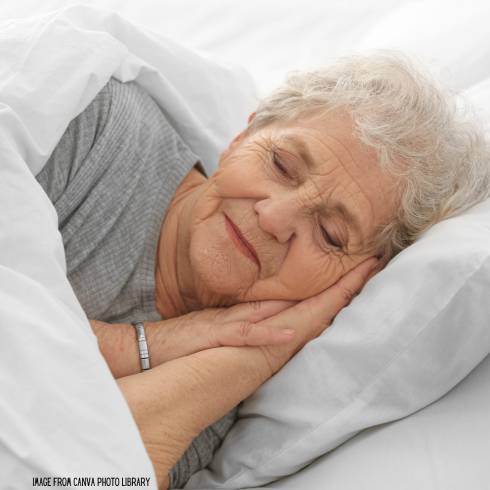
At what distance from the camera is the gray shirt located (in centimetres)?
130

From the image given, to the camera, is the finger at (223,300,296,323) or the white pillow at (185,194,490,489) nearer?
the white pillow at (185,194,490,489)

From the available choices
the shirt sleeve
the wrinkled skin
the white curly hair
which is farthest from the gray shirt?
the white curly hair

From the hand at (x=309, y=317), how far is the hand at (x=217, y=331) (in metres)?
0.02

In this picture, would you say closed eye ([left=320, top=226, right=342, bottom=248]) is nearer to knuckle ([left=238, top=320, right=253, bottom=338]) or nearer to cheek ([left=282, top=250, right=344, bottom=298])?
cheek ([left=282, top=250, right=344, bottom=298])

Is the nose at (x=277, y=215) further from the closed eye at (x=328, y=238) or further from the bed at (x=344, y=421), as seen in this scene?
the bed at (x=344, y=421)

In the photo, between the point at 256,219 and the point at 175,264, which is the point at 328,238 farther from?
the point at 175,264

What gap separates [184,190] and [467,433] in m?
0.67

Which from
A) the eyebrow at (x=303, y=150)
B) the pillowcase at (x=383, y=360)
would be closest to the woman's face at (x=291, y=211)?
the eyebrow at (x=303, y=150)

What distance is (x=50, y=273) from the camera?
1021 millimetres

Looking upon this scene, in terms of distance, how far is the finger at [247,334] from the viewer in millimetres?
1276

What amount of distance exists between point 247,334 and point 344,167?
31 cm

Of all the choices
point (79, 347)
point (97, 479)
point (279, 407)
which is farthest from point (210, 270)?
point (97, 479)

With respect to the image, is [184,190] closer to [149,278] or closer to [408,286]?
[149,278]

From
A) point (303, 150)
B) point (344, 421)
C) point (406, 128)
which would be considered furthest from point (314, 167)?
point (344, 421)
